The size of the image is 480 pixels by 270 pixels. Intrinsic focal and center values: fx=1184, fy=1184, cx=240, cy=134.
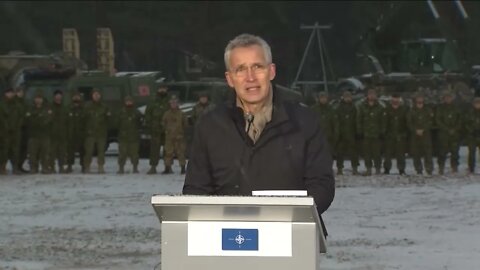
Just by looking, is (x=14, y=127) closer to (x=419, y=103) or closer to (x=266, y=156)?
(x=419, y=103)

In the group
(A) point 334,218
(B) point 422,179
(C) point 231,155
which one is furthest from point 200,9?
(C) point 231,155

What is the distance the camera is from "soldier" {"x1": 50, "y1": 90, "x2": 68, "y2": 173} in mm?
19141

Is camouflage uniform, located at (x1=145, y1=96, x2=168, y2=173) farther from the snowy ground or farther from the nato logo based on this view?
the nato logo

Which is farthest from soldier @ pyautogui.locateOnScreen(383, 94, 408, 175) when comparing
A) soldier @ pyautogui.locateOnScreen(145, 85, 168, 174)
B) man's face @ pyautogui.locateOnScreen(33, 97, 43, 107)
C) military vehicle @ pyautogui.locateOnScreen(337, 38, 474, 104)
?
military vehicle @ pyautogui.locateOnScreen(337, 38, 474, 104)

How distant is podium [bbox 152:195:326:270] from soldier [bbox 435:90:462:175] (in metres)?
15.0

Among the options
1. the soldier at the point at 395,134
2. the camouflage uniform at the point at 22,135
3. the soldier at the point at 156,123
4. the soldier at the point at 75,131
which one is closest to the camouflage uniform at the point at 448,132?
the soldier at the point at 395,134

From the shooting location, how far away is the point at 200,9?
38.9 metres

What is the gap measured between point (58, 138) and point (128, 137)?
1.13 metres

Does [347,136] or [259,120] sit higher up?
[259,120]

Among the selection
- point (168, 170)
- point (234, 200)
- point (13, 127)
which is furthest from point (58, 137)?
point (234, 200)

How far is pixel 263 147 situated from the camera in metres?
3.90

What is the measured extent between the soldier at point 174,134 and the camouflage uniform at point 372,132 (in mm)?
2887

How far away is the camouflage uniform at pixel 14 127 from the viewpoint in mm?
18875

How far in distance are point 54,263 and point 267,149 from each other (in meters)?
5.61
